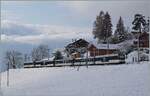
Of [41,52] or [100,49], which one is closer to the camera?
[100,49]

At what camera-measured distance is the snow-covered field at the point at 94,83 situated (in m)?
18.7

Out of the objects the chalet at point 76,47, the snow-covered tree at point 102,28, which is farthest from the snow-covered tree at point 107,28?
the chalet at point 76,47

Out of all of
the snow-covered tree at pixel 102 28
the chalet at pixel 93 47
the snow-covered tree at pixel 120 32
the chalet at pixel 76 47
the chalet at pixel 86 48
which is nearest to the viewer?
the chalet at pixel 93 47

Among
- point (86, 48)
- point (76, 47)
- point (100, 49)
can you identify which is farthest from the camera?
point (100, 49)

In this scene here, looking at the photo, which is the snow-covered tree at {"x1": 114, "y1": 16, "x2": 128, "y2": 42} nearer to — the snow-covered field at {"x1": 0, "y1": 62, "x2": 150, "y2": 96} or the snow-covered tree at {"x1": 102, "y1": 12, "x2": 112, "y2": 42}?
the snow-covered tree at {"x1": 102, "y1": 12, "x2": 112, "y2": 42}

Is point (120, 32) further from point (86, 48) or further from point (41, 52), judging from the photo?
point (86, 48)

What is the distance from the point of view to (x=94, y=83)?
2236 cm

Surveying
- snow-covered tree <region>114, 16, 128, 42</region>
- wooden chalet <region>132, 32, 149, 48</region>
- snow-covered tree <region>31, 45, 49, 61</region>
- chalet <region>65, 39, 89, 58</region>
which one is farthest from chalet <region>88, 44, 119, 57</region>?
snow-covered tree <region>31, 45, 49, 61</region>

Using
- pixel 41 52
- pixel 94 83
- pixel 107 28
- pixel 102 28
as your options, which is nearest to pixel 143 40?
pixel 107 28

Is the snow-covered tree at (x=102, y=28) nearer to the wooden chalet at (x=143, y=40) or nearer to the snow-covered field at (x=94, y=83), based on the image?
the wooden chalet at (x=143, y=40)

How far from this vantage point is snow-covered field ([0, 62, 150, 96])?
18.7 meters

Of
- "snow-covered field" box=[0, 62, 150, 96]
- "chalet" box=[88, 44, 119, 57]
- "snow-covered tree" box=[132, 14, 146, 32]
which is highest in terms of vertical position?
"snow-covered tree" box=[132, 14, 146, 32]

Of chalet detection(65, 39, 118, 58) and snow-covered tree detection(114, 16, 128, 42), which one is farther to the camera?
snow-covered tree detection(114, 16, 128, 42)

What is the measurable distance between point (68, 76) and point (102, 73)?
317cm
